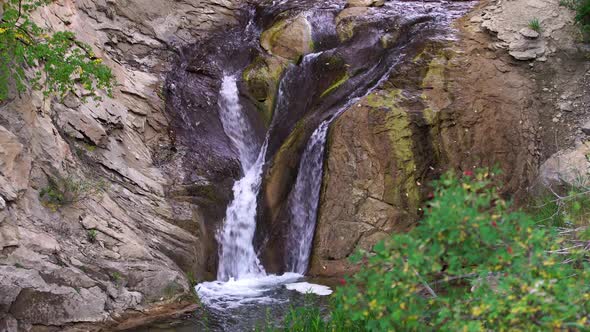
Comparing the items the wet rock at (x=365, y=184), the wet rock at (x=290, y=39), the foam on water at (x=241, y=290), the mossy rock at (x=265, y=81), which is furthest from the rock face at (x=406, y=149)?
the wet rock at (x=290, y=39)

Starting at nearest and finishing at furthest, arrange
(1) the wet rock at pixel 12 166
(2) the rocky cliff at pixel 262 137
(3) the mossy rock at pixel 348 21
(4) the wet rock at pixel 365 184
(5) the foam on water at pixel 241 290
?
(1) the wet rock at pixel 12 166 < (2) the rocky cliff at pixel 262 137 < (5) the foam on water at pixel 241 290 < (4) the wet rock at pixel 365 184 < (3) the mossy rock at pixel 348 21

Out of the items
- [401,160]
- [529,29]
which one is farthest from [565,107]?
[401,160]

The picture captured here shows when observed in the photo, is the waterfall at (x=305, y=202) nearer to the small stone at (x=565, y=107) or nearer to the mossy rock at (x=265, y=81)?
the mossy rock at (x=265, y=81)

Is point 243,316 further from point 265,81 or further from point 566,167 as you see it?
point 265,81

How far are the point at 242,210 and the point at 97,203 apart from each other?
116 inches

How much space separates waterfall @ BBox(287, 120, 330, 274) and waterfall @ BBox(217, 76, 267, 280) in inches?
27.0

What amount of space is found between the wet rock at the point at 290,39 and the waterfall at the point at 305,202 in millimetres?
3501

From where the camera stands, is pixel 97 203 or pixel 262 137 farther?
pixel 262 137

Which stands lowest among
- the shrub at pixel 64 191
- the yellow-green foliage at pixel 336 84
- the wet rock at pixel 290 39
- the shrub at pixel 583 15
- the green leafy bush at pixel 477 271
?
the green leafy bush at pixel 477 271

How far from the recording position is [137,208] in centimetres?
920

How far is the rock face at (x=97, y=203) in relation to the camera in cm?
681

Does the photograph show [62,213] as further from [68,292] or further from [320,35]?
[320,35]

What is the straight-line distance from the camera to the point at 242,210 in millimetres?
10680

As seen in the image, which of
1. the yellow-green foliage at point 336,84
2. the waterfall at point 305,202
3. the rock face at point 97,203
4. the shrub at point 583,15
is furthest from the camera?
the yellow-green foliage at point 336,84
